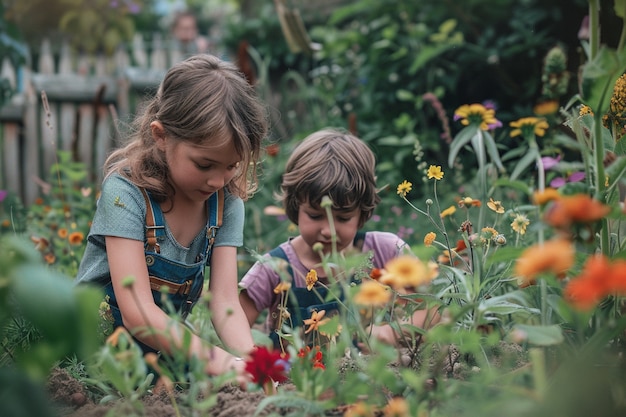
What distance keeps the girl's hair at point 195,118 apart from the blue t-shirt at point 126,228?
0.05 metres

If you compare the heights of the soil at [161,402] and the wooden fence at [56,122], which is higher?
the wooden fence at [56,122]

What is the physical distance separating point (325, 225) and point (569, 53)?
2123 millimetres

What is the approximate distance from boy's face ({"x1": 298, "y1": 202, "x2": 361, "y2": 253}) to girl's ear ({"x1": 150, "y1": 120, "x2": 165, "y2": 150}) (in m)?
0.50

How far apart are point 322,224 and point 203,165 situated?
0.50m

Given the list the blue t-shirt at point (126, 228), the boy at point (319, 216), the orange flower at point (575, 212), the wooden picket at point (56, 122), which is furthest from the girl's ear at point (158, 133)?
the wooden picket at point (56, 122)

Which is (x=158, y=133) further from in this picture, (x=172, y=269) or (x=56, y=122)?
(x=56, y=122)

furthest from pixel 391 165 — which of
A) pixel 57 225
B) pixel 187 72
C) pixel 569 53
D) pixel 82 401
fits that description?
pixel 82 401

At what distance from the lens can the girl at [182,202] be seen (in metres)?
1.81

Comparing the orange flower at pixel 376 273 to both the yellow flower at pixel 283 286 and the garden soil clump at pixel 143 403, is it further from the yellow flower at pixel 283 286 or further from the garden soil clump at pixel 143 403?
the garden soil clump at pixel 143 403

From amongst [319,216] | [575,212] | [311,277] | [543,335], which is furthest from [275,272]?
[575,212]

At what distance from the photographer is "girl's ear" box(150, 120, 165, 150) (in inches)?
75.2

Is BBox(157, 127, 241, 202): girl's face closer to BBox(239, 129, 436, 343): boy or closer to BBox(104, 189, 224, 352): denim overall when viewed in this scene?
BBox(104, 189, 224, 352): denim overall

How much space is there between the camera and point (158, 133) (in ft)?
6.35

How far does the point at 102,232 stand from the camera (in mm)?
1855
